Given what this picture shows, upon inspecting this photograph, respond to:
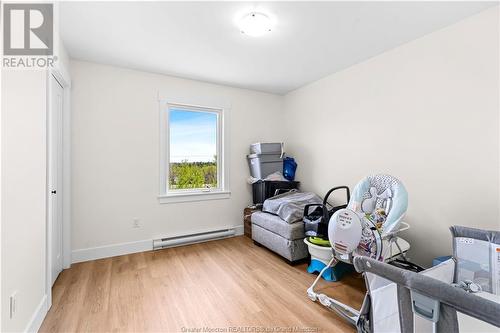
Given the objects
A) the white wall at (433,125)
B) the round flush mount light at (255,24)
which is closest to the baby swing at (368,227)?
the white wall at (433,125)

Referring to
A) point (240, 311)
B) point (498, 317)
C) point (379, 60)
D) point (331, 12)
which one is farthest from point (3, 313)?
point (379, 60)

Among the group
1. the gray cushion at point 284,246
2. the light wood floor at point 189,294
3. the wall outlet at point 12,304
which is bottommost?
the light wood floor at point 189,294

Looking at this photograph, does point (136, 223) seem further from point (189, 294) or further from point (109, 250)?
point (189, 294)

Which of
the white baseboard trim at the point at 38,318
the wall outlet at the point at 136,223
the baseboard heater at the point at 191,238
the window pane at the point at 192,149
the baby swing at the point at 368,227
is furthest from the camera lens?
the window pane at the point at 192,149

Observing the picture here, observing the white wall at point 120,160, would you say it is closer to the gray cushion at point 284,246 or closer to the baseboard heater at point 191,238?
A: the baseboard heater at point 191,238

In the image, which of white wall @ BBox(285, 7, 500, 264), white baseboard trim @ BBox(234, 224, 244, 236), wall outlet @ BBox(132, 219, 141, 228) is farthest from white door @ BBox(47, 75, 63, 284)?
white wall @ BBox(285, 7, 500, 264)

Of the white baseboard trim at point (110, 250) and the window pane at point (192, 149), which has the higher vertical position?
the window pane at point (192, 149)

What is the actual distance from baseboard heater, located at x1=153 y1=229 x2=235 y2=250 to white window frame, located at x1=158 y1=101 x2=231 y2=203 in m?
0.52

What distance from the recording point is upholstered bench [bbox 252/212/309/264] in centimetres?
263

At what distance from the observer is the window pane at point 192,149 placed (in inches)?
133

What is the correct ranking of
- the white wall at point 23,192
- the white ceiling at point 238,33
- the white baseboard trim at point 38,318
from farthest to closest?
1. the white ceiling at point 238,33
2. the white baseboard trim at point 38,318
3. the white wall at point 23,192

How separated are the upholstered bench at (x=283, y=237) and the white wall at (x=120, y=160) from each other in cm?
90

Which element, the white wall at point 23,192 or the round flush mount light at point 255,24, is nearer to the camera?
the white wall at point 23,192

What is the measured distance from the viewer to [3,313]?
1208 millimetres
